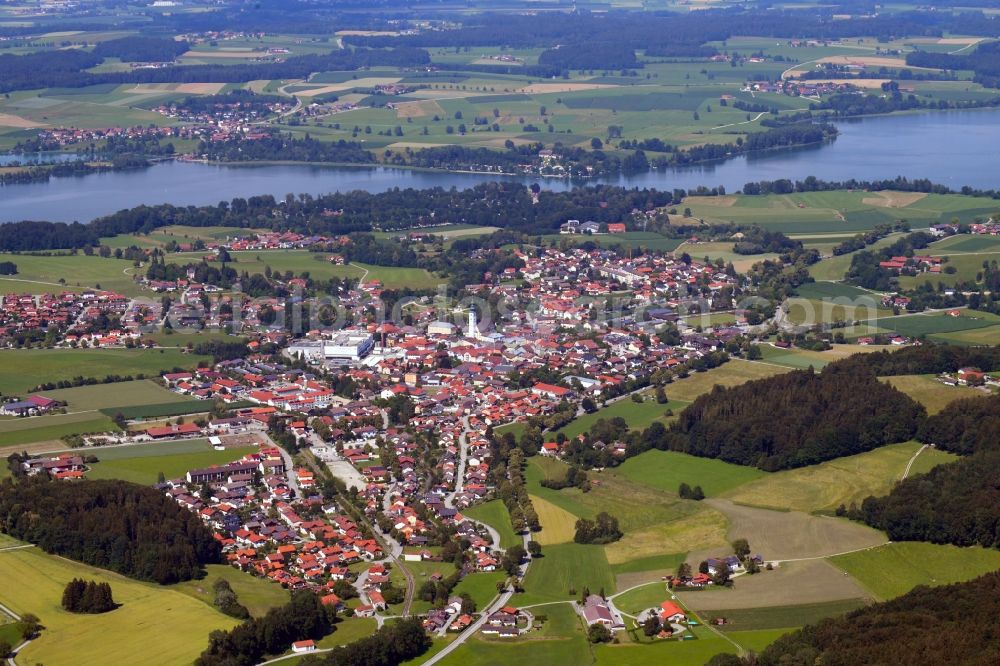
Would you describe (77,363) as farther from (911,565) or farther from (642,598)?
(911,565)

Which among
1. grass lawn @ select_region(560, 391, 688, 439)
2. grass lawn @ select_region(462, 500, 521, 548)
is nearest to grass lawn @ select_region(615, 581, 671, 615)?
grass lawn @ select_region(462, 500, 521, 548)

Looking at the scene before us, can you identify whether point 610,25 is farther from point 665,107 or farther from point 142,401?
point 142,401

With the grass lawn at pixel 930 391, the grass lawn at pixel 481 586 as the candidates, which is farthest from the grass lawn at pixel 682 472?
the grass lawn at pixel 481 586

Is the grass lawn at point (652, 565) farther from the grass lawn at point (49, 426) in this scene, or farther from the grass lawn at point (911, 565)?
the grass lawn at point (49, 426)

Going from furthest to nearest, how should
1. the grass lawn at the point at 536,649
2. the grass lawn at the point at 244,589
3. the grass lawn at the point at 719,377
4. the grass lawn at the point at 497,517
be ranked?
the grass lawn at the point at 719,377 → the grass lawn at the point at 497,517 → the grass lawn at the point at 244,589 → the grass lawn at the point at 536,649

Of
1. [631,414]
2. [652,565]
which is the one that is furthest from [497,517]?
[631,414]
